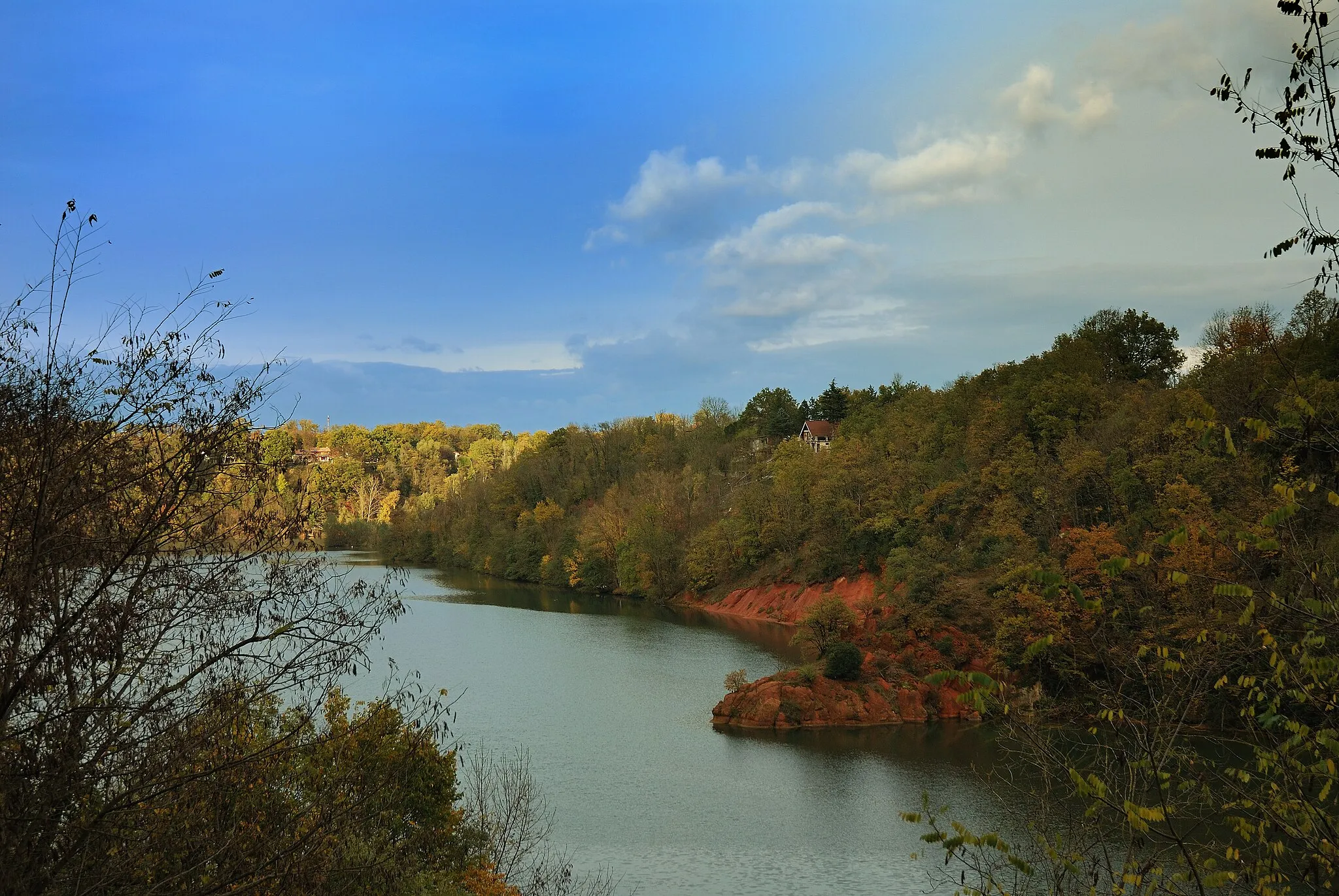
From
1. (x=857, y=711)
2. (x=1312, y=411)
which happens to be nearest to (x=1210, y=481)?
(x=857, y=711)

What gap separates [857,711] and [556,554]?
45.5 m

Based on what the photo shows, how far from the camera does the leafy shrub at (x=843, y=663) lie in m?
35.1

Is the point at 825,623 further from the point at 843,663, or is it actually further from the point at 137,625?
the point at 137,625

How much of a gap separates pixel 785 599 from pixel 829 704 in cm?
2115

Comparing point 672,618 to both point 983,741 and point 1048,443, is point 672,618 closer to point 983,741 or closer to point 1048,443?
point 1048,443

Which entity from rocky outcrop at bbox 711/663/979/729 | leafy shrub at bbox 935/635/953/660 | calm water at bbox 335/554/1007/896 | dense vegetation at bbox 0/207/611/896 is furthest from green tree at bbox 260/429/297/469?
leafy shrub at bbox 935/635/953/660

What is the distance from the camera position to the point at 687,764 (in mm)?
27969

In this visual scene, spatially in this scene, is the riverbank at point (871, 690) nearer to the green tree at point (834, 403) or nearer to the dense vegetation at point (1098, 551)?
the dense vegetation at point (1098, 551)

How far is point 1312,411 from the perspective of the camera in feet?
15.6

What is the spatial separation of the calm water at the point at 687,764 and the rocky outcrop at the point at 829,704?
32.4 inches

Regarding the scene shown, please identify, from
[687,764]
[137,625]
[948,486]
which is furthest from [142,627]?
[948,486]

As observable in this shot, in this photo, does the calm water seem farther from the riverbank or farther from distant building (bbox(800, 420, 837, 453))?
distant building (bbox(800, 420, 837, 453))

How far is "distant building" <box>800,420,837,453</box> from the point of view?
7800 centimetres

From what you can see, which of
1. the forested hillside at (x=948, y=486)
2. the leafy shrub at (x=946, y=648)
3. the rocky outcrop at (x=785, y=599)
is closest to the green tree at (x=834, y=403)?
the forested hillside at (x=948, y=486)
